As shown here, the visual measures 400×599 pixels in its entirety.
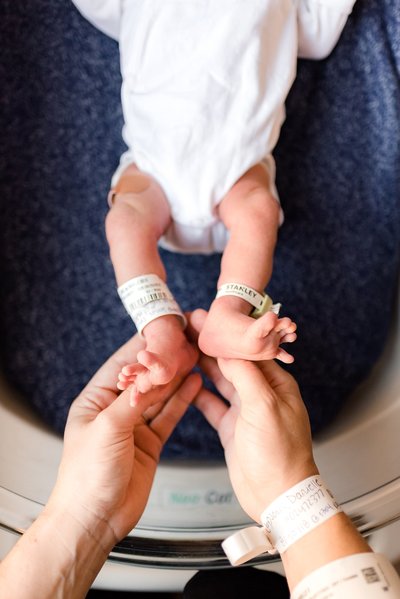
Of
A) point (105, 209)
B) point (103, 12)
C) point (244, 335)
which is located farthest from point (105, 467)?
point (103, 12)

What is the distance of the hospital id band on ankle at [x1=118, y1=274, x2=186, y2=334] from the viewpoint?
2.80ft

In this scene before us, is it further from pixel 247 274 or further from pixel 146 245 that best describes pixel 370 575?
pixel 146 245

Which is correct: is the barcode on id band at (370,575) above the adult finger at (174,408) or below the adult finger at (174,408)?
below

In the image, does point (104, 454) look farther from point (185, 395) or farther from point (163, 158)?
point (163, 158)

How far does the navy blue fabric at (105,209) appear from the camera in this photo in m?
1.11

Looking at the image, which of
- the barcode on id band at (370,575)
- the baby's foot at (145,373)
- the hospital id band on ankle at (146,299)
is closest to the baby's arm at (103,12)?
the hospital id band on ankle at (146,299)

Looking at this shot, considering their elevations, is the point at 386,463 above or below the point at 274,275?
below

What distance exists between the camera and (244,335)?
722 millimetres

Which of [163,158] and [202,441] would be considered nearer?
[163,158]

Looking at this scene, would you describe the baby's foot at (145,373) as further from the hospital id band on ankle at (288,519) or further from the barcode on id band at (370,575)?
the barcode on id band at (370,575)

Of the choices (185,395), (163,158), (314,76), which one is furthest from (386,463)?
(314,76)

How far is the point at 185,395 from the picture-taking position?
0.93m

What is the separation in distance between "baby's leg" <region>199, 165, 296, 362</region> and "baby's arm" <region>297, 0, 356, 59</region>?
23cm

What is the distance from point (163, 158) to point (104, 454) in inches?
18.0
